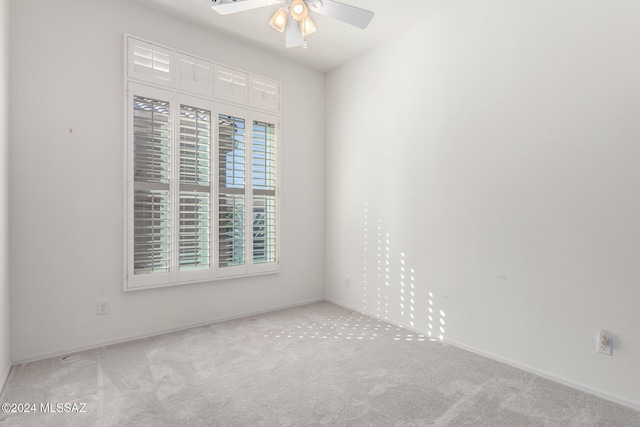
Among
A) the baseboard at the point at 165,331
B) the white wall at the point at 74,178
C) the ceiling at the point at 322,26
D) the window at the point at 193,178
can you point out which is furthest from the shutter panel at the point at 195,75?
the baseboard at the point at 165,331

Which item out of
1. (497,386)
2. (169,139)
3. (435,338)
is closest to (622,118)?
(497,386)

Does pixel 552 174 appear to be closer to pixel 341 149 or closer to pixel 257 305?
pixel 341 149

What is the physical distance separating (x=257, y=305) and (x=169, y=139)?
194 centimetres

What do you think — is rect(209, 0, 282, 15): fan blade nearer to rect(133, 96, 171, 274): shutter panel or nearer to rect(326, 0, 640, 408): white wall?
rect(133, 96, 171, 274): shutter panel

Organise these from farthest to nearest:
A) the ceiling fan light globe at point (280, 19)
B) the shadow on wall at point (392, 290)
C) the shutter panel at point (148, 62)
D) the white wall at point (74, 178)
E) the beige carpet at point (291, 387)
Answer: the shadow on wall at point (392, 290) → the shutter panel at point (148, 62) → the white wall at point (74, 178) → the ceiling fan light globe at point (280, 19) → the beige carpet at point (291, 387)

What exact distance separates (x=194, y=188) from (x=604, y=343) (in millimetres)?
3356

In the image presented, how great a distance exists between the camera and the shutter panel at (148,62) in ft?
9.62

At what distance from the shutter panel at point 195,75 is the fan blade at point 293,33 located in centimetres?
109

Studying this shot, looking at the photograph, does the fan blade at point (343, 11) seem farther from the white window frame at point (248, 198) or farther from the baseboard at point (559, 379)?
the baseboard at point (559, 379)

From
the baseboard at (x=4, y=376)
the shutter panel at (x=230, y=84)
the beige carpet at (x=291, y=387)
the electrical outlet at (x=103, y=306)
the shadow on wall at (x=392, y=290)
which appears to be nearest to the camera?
the beige carpet at (x=291, y=387)

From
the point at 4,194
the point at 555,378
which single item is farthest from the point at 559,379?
the point at 4,194

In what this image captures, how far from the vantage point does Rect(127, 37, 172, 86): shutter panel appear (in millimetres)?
2934

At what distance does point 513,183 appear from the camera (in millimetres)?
2574

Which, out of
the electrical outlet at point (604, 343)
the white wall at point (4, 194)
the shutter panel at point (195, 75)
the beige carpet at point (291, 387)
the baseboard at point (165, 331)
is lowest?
the beige carpet at point (291, 387)
